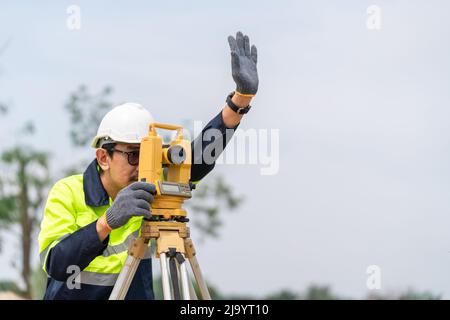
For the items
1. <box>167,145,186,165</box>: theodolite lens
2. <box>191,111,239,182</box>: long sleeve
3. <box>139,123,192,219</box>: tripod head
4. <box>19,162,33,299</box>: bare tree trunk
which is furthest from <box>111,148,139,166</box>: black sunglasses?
<box>19,162,33,299</box>: bare tree trunk

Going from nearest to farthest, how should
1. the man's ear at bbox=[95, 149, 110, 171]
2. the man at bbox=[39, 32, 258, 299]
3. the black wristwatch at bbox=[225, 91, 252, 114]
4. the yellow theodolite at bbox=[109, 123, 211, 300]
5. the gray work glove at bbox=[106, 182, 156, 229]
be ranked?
the gray work glove at bbox=[106, 182, 156, 229] → the yellow theodolite at bbox=[109, 123, 211, 300] → the man at bbox=[39, 32, 258, 299] → the man's ear at bbox=[95, 149, 110, 171] → the black wristwatch at bbox=[225, 91, 252, 114]

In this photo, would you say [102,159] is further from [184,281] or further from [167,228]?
[184,281]

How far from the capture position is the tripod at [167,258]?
3562mm

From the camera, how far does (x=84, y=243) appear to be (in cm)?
359

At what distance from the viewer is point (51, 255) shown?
368 centimetres

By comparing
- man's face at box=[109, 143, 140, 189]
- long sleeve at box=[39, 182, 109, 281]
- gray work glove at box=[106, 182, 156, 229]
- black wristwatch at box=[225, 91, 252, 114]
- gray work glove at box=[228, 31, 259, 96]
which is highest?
gray work glove at box=[228, 31, 259, 96]

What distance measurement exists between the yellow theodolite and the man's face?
1.01 feet

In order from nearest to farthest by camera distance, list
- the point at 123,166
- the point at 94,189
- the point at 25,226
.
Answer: the point at 123,166
the point at 94,189
the point at 25,226

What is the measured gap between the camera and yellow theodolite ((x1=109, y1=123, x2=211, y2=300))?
359 centimetres

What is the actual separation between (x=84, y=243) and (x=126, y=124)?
2.57 feet

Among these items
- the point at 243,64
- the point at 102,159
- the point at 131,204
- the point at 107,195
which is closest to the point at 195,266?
the point at 131,204

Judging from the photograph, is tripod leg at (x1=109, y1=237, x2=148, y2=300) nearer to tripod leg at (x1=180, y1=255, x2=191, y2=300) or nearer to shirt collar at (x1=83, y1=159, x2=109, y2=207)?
tripod leg at (x1=180, y1=255, x2=191, y2=300)
